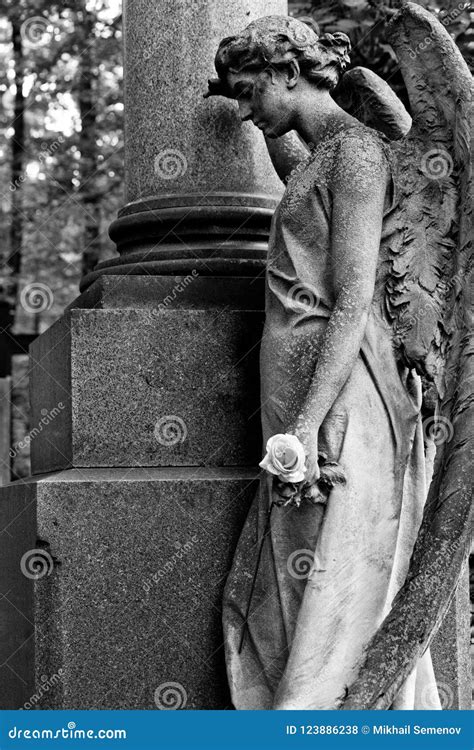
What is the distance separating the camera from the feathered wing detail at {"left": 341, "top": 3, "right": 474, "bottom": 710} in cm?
535

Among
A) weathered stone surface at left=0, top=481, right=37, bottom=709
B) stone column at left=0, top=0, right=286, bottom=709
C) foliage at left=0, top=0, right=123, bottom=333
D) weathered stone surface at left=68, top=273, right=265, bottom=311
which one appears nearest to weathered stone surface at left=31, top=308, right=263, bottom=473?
stone column at left=0, top=0, right=286, bottom=709

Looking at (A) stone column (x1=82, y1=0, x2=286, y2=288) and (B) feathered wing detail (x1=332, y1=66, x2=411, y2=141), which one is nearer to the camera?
(B) feathered wing detail (x1=332, y1=66, x2=411, y2=141)

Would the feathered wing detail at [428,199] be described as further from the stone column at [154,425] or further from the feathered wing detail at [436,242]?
the stone column at [154,425]

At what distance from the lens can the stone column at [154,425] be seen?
215 inches

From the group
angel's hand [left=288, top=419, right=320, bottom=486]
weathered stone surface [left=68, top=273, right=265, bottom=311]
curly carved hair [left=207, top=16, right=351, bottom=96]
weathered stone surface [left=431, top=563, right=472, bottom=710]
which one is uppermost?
curly carved hair [left=207, top=16, right=351, bottom=96]

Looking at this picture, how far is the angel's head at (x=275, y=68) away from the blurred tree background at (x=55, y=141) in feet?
35.9

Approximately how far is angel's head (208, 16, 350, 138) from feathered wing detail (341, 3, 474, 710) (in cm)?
35

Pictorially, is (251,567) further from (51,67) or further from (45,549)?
(51,67)

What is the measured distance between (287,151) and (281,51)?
24.6 inches

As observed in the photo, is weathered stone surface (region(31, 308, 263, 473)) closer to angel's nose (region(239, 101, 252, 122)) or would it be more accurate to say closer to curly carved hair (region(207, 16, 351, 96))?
angel's nose (region(239, 101, 252, 122))

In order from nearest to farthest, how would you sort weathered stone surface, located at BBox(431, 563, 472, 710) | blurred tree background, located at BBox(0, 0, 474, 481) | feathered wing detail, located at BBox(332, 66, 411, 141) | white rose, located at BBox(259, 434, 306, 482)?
white rose, located at BBox(259, 434, 306, 482)
weathered stone surface, located at BBox(431, 563, 472, 710)
feathered wing detail, located at BBox(332, 66, 411, 141)
blurred tree background, located at BBox(0, 0, 474, 481)

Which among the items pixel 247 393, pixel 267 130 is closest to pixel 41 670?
pixel 247 393

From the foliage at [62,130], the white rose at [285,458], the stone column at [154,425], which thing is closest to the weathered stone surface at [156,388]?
Result: the stone column at [154,425]

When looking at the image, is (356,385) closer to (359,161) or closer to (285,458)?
(285,458)
